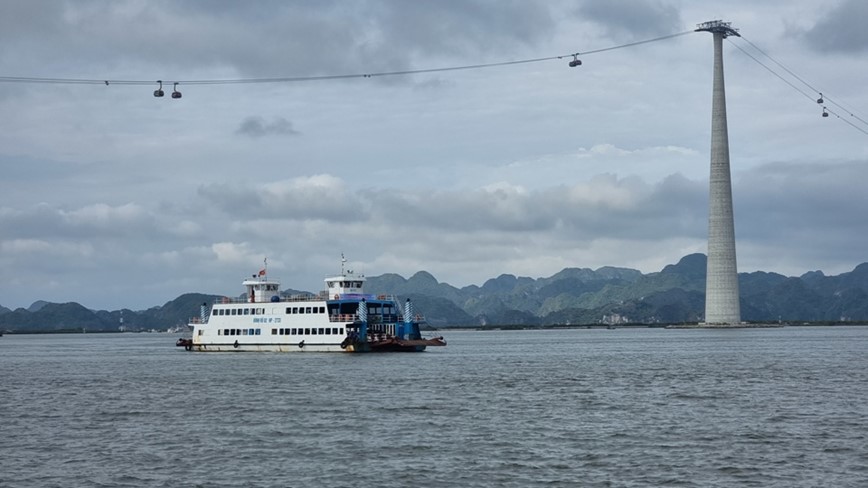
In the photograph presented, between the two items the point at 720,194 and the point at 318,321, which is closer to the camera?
the point at 318,321

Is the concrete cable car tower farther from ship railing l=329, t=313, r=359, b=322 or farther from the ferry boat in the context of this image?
ship railing l=329, t=313, r=359, b=322

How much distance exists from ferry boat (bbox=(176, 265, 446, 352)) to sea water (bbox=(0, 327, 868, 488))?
21203 mm

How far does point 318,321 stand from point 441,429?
58.4m

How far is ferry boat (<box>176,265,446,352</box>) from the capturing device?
325 feet

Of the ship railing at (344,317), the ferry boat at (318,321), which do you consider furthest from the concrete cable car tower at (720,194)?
the ship railing at (344,317)

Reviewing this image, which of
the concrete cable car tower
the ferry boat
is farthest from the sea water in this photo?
the concrete cable car tower

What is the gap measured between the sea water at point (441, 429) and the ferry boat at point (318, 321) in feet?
69.6

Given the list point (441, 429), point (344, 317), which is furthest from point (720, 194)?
point (441, 429)

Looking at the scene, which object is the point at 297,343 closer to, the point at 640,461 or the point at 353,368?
the point at 353,368

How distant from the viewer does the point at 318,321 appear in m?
101

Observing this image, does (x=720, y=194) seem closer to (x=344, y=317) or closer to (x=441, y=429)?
(x=344, y=317)

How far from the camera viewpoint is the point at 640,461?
115 feet

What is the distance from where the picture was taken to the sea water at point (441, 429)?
110 ft

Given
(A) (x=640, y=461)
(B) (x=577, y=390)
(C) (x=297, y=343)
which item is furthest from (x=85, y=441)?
(C) (x=297, y=343)
